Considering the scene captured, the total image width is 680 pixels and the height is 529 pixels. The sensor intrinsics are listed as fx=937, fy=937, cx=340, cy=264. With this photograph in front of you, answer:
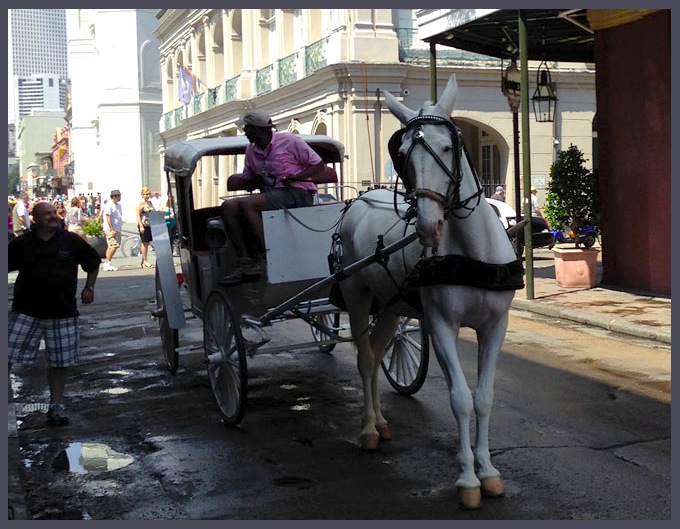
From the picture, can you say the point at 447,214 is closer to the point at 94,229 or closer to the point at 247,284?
the point at 247,284

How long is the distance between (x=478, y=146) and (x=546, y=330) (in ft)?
69.3

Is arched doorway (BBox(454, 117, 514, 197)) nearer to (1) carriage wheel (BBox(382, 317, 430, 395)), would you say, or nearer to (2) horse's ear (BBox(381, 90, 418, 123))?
(1) carriage wheel (BBox(382, 317, 430, 395))

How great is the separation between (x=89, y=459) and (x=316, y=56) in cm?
2377

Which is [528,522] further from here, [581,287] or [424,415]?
[581,287]

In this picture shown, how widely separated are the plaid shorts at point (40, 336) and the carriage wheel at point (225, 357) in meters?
1.08

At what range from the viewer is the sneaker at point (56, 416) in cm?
748

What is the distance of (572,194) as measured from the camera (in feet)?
50.1

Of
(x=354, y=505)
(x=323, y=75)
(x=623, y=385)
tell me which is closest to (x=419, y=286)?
(x=354, y=505)

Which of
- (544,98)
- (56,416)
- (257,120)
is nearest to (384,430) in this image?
(257,120)

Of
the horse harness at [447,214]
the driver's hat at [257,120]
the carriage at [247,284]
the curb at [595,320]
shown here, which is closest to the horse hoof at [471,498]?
the horse harness at [447,214]

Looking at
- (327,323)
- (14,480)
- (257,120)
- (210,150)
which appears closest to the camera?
(14,480)

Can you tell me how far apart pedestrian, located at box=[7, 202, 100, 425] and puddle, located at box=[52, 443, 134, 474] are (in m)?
0.82

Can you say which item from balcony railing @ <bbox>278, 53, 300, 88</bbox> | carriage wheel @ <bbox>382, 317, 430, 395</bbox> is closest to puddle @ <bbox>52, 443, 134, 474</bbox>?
carriage wheel @ <bbox>382, 317, 430, 395</bbox>

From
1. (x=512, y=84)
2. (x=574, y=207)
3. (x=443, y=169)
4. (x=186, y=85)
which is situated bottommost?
(x=574, y=207)
